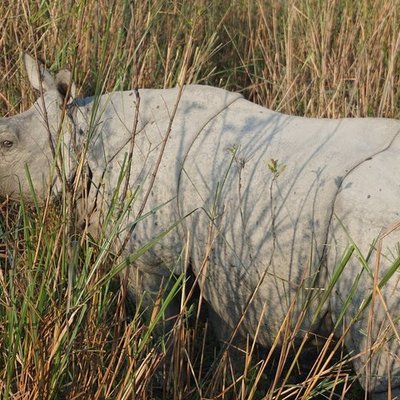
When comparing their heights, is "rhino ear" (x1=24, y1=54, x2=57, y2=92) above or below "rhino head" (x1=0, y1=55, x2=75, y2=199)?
above

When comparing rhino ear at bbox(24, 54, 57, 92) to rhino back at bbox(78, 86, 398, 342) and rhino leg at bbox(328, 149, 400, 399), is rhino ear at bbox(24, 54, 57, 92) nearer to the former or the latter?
rhino back at bbox(78, 86, 398, 342)

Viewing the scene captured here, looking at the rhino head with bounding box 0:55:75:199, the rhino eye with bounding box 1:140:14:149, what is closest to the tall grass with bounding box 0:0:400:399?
the rhino head with bounding box 0:55:75:199

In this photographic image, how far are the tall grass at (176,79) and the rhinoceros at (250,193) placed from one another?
0.59 feet

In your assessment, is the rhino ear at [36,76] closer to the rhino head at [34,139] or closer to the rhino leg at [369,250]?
the rhino head at [34,139]

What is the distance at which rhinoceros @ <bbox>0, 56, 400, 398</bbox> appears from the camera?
310 centimetres

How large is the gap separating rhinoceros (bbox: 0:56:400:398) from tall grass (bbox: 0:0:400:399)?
7.1 inches

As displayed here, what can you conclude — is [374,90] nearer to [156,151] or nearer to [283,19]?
[283,19]

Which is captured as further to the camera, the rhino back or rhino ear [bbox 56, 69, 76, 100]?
rhino ear [bbox 56, 69, 76, 100]

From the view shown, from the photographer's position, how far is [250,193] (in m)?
3.47

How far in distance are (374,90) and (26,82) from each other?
1.92m

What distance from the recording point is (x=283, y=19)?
568cm

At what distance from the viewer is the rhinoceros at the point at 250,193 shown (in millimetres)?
3102

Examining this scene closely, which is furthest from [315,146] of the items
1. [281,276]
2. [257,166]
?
[281,276]

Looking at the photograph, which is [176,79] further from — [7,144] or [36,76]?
[7,144]
